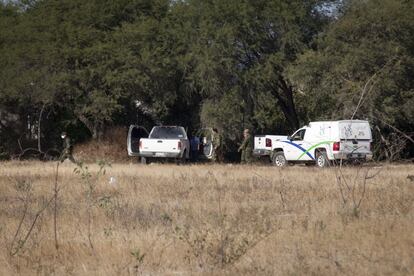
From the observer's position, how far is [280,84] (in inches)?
1363

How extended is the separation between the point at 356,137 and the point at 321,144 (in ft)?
4.81

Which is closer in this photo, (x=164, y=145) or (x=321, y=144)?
(x=321, y=144)

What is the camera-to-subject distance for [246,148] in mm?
29984

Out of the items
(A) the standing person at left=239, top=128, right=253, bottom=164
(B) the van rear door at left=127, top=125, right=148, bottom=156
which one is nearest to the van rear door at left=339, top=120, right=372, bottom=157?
(A) the standing person at left=239, top=128, right=253, bottom=164

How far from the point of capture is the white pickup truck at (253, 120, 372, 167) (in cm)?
2673

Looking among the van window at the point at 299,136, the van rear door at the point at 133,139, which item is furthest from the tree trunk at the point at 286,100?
the van rear door at the point at 133,139

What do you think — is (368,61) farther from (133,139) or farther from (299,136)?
(133,139)

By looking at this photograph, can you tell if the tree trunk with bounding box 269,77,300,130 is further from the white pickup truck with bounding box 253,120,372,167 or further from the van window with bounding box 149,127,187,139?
the van window with bounding box 149,127,187,139

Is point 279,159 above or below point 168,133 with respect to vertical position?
below

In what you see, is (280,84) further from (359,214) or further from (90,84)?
(359,214)

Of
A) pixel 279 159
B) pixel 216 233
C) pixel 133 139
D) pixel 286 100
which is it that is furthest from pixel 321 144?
pixel 216 233

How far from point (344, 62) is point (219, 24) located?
618 centimetres

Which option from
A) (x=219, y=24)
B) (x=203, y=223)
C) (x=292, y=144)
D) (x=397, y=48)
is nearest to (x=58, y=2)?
(x=219, y=24)

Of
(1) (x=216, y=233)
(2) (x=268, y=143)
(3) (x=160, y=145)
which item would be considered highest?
(2) (x=268, y=143)
